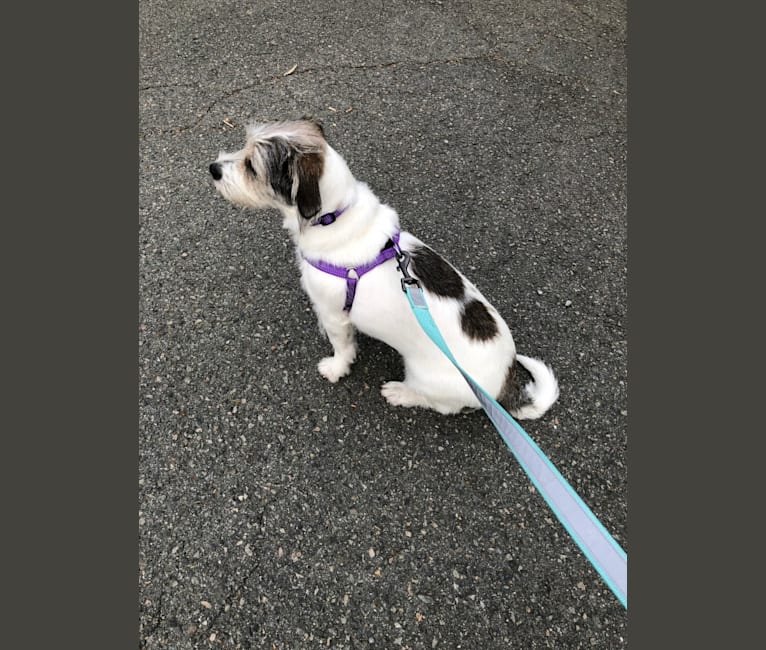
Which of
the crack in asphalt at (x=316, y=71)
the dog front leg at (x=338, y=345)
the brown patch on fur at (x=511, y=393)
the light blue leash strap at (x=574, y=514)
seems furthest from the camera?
the crack in asphalt at (x=316, y=71)

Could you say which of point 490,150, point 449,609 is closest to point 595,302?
point 490,150

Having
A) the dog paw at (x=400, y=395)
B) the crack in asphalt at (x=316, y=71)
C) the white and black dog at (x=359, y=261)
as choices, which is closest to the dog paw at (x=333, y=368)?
the dog paw at (x=400, y=395)

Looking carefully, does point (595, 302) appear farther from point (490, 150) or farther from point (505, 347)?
point (490, 150)

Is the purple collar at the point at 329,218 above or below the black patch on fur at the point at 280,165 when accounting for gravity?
below

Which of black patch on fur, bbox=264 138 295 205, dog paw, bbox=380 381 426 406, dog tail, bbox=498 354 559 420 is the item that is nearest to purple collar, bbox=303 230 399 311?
→ black patch on fur, bbox=264 138 295 205

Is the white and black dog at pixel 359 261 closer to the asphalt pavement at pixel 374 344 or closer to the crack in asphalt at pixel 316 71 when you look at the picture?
the asphalt pavement at pixel 374 344

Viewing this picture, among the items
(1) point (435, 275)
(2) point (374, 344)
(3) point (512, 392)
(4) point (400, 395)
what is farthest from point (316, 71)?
(3) point (512, 392)

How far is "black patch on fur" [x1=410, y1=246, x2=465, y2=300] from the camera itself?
2576 millimetres

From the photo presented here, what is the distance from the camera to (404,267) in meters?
2.51

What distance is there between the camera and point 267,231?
3.95m

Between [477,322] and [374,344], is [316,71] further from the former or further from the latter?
[477,322]

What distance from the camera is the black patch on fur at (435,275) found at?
8.45ft

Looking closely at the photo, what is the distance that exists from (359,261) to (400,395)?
1015 mm

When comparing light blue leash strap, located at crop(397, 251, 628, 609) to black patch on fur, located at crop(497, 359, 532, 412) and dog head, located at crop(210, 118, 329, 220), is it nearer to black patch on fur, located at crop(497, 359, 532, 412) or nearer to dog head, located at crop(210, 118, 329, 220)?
black patch on fur, located at crop(497, 359, 532, 412)
